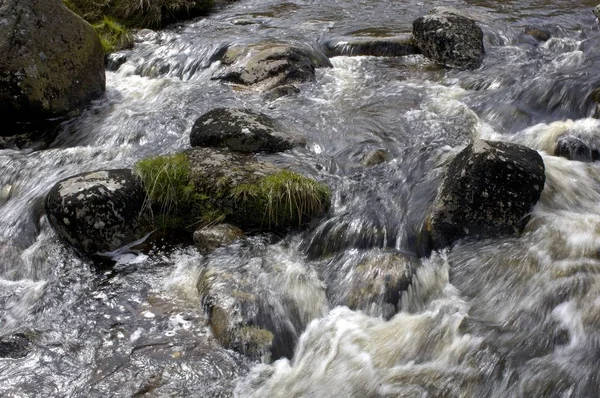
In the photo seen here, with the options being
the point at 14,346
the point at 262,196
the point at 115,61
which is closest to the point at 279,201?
the point at 262,196

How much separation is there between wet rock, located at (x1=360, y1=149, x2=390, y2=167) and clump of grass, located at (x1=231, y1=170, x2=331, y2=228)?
3.37ft

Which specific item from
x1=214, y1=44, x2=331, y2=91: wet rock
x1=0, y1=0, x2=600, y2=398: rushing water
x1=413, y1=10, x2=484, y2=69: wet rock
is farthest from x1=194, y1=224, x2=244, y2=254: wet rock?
x1=413, y1=10, x2=484, y2=69: wet rock

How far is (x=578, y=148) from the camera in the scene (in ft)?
22.0

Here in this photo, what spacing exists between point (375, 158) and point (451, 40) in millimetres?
3624

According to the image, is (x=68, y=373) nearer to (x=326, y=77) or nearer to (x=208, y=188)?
(x=208, y=188)

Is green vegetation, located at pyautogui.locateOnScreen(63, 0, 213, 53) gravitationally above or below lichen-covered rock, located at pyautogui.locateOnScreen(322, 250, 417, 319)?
above

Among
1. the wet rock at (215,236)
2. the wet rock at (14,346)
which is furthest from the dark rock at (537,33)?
the wet rock at (14,346)

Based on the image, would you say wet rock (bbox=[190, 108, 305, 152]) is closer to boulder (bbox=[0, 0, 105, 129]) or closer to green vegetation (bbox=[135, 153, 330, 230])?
green vegetation (bbox=[135, 153, 330, 230])

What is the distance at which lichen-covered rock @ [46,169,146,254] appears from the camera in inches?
231

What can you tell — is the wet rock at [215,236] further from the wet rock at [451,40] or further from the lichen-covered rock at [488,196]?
the wet rock at [451,40]

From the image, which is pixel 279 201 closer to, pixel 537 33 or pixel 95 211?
pixel 95 211

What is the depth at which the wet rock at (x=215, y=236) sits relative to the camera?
5828mm

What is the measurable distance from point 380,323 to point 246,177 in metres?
2.27

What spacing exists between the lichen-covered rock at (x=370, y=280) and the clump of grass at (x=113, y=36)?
25.2 feet
